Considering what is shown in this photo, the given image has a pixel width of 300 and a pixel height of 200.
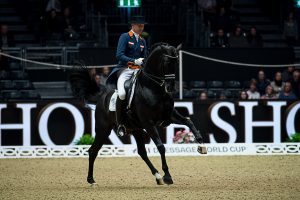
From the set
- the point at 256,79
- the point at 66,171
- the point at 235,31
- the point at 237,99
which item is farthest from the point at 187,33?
the point at 66,171

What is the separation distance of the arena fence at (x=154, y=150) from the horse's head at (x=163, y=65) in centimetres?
563

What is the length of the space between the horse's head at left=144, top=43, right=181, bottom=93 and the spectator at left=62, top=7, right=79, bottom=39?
9967 millimetres

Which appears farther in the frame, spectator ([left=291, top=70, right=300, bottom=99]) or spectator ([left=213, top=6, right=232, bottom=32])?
spectator ([left=213, top=6, right=232, bottom=32])

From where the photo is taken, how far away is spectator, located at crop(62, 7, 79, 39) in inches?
818

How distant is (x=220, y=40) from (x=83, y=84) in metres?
8.71

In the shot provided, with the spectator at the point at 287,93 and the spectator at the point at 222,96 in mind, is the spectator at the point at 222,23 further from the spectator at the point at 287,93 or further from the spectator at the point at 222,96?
the spectator at the point at 287,93

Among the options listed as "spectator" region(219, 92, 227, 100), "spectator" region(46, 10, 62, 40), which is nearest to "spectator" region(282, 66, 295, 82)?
"spectator" region(219, 92, 227, 100)

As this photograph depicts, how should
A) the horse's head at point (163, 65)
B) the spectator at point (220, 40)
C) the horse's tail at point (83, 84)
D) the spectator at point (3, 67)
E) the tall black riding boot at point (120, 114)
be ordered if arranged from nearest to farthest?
the horse's head at point (163, 65), the tall black riding boot at point (120, 114), the horse's tail at point (83, 84), the spectator at point (3, 67), the spectator at point (220, 40)

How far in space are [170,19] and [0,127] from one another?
7837 millimetres

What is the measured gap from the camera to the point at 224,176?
12.2 metres

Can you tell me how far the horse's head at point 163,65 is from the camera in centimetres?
1048

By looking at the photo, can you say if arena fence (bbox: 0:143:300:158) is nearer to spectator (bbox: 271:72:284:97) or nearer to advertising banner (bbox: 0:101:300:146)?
advertising banner (bbox: 0:101:300:146)

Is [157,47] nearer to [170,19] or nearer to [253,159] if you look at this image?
[253,159]

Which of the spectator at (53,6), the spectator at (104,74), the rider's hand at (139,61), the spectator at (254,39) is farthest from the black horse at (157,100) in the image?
the spectator at (53,6)
